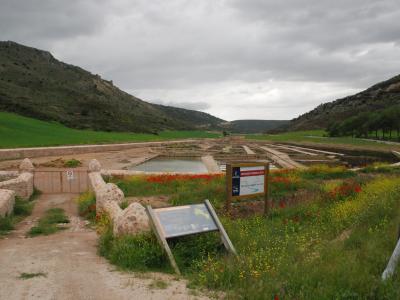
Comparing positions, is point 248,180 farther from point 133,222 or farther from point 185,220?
point 133,222

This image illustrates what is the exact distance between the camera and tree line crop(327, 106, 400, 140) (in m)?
52.3

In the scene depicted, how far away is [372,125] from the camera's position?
187 feet

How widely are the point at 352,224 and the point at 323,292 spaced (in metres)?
3.55

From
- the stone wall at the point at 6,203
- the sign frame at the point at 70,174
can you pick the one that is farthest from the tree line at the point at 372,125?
the stone wall at the point at 6,203

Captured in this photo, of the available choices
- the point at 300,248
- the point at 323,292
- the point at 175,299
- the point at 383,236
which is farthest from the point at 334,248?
the point at 175,299

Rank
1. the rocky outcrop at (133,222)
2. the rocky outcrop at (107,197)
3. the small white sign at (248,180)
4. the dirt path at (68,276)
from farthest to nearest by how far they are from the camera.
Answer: the rocky outcrop at (107,197) < the small white sign at (248,180) < the rocky outcrop at (133,222) < the dirt path at (68,276)

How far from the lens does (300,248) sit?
20.6ft

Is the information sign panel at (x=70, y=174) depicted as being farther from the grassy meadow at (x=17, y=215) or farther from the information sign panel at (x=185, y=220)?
the information sign panel at (x=185, y=220)

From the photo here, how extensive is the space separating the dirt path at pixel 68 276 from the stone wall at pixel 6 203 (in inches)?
86.7

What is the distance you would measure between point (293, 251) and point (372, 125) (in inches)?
2232

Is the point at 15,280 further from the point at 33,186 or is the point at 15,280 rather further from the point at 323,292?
the point at 33,186

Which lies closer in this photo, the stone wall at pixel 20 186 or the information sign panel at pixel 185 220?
the information sign panel at pixel 185 220

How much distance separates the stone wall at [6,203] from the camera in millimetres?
9890

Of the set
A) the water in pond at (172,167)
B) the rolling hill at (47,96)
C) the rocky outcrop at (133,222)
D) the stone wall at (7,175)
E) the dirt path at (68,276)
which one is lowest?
the water in pond at (172,167)
